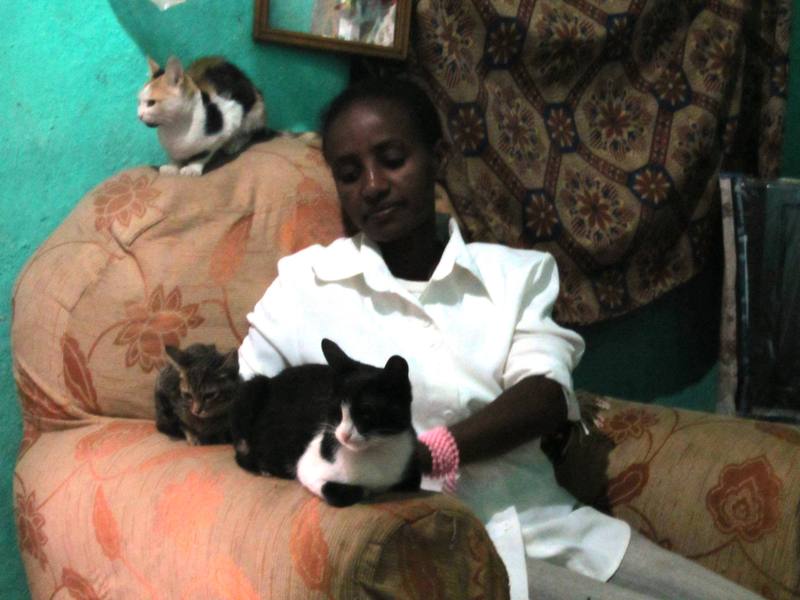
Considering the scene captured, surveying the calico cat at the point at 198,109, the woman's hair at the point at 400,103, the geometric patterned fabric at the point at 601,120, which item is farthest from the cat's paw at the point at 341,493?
the geometric patterned fabric at the point at 601,120

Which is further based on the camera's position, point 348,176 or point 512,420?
point 348,176

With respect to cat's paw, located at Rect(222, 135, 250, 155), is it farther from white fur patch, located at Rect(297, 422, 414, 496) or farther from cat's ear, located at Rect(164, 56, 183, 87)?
white fur patch, located at Rect(297, 422, 414, 496)

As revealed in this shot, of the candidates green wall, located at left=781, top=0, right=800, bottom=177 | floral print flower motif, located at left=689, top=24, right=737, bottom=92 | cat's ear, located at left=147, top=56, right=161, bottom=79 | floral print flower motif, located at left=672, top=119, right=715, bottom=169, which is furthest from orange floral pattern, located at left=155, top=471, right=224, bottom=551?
green wall, located at left=781, top=0, right=800, bottom=177

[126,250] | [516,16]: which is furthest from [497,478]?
[516,16]

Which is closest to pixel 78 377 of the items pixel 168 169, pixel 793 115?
pixel 168 169

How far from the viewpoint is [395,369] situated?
30.9 inches

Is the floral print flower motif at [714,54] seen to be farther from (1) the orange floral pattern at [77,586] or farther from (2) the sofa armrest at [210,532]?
(1) the orange floral pattern at [77,586]

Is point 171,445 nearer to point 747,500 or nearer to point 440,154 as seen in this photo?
point 440,154

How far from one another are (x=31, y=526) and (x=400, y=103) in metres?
0.76

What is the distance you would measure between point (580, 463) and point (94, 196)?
848 mm

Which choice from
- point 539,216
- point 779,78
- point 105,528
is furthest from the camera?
point 779,78

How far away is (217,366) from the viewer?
3.59 feet

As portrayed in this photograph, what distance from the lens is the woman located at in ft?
3.46

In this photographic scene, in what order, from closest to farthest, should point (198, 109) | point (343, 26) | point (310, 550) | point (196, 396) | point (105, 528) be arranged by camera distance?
point (310, 550)
point (105, 528)
point (196, 396)
point (198, 109)
point (343, 26)
